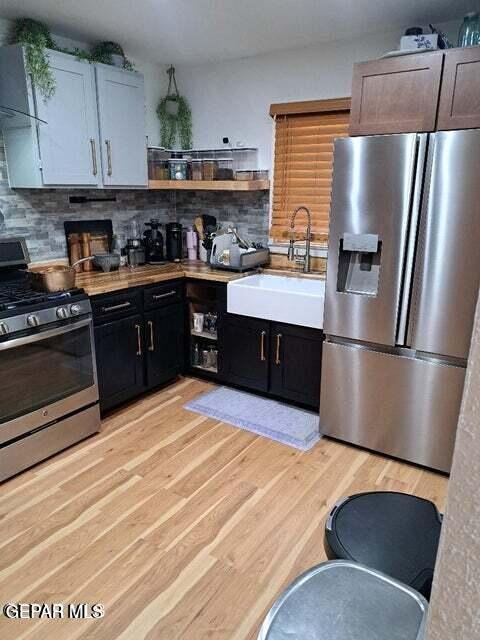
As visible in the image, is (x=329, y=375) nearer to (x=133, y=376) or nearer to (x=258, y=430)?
(x=258, y=430)

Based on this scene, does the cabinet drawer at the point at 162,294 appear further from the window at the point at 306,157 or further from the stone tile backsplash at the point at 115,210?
the window at the point at 306,157

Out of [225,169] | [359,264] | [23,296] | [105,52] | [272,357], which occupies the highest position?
[105,52]

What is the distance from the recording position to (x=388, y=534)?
1.38 meters

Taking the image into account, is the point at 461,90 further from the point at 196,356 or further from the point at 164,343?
the point at 196,356

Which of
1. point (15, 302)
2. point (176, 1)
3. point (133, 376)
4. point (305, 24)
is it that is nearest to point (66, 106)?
point (176, 1)

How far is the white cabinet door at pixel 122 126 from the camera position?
3025mm

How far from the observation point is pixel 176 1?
7.80 ft

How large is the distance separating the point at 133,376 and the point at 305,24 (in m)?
2.55

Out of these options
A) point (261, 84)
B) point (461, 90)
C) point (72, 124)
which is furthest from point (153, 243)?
point (461, 90)

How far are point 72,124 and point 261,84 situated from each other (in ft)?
4.90

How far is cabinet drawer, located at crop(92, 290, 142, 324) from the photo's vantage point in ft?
9.07

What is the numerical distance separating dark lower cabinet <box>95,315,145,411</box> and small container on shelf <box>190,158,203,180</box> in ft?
4.41

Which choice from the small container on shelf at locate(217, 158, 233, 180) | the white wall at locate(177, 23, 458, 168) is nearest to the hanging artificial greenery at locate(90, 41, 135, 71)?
the white wall at locate(177, 23, 458, 168)

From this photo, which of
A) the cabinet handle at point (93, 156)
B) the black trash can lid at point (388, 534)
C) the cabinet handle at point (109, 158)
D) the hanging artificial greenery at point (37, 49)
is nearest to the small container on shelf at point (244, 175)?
the cabinet handle at point (109, 158)
